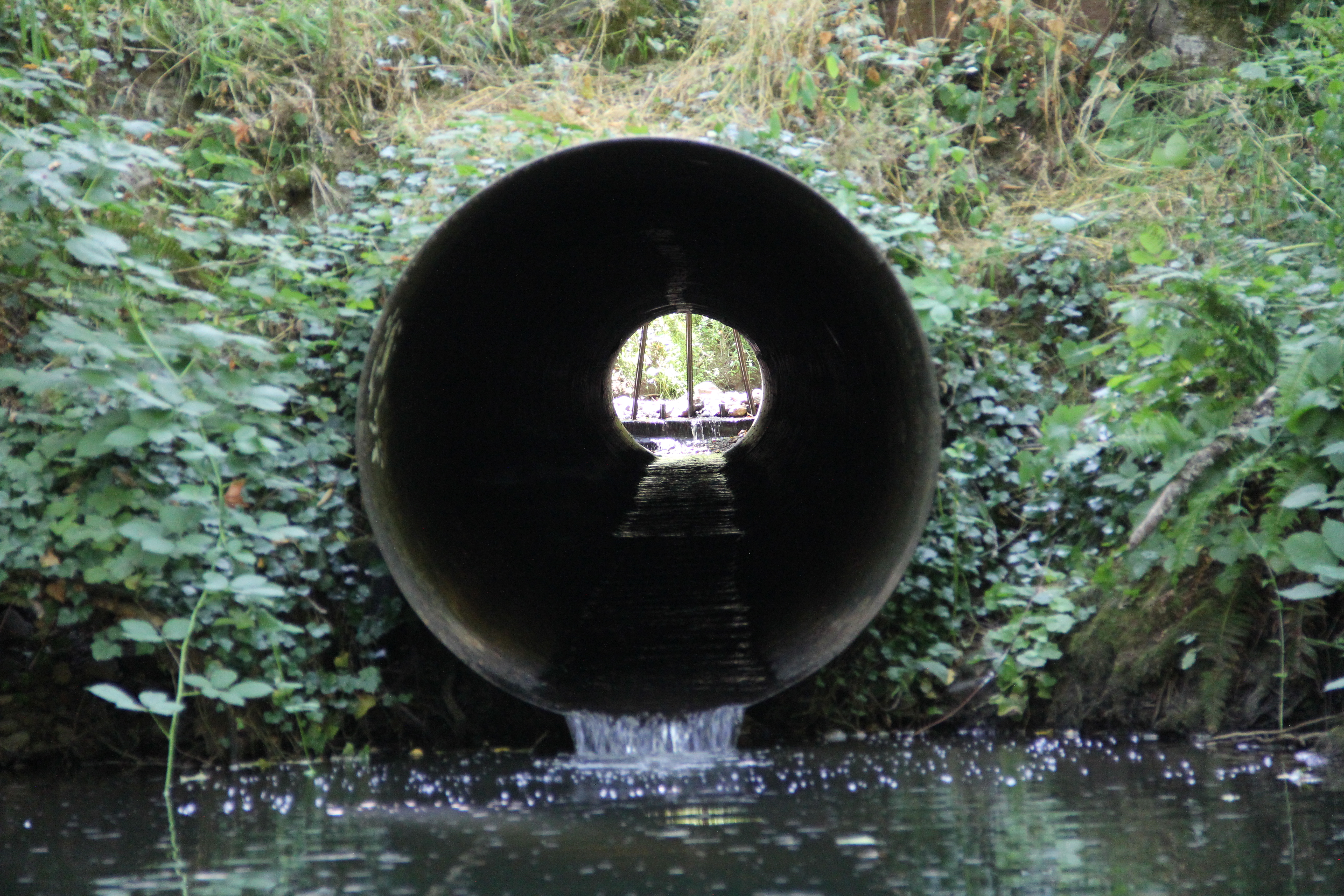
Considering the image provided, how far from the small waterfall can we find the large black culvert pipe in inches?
2.8

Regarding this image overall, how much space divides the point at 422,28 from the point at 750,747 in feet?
14.5

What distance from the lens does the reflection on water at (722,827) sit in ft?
7.66

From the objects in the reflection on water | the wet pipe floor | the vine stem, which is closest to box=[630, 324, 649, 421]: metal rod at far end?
the wet pipe floor

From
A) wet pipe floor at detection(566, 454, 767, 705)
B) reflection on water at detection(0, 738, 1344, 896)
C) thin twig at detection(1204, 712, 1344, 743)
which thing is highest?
wet pipe floor at detection(566, 454, 767, 705)

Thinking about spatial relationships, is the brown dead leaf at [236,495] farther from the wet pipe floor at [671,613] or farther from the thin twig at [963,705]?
the thin twig at [963,705]

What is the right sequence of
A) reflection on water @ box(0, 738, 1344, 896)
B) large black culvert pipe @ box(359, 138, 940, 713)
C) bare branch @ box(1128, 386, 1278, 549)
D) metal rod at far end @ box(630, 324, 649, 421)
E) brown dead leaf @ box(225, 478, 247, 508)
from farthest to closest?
metal rod at far end @ box(630, 324, 649, 421)
large black culvert pipe @ box(359, 138, 940, 713)
bare branch @ box(1128, 386, 1278, 549)
brown dead leaf @ box(225, 478, 247, 508)
reflection on water @ box(0, 738, 1344, 896)

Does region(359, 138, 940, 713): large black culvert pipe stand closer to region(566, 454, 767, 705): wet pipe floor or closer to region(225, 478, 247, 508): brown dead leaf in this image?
region(566, 454, 767, 705): wet pipe floor

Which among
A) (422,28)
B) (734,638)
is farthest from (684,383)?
(734,638)

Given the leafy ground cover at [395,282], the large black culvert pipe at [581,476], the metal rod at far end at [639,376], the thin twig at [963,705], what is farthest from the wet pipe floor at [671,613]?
the metal rod at far end at [639,376]

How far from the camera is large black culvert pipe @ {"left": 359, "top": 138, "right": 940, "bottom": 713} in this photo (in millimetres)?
3762

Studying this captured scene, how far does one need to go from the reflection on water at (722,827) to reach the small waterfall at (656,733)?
102 millimetres

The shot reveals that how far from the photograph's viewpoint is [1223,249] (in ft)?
15.5

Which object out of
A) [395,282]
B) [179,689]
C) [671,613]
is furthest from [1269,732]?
[395,282]

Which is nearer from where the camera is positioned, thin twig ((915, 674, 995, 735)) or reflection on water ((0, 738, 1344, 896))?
reflection on water ((0, 738, 1344, 896))
